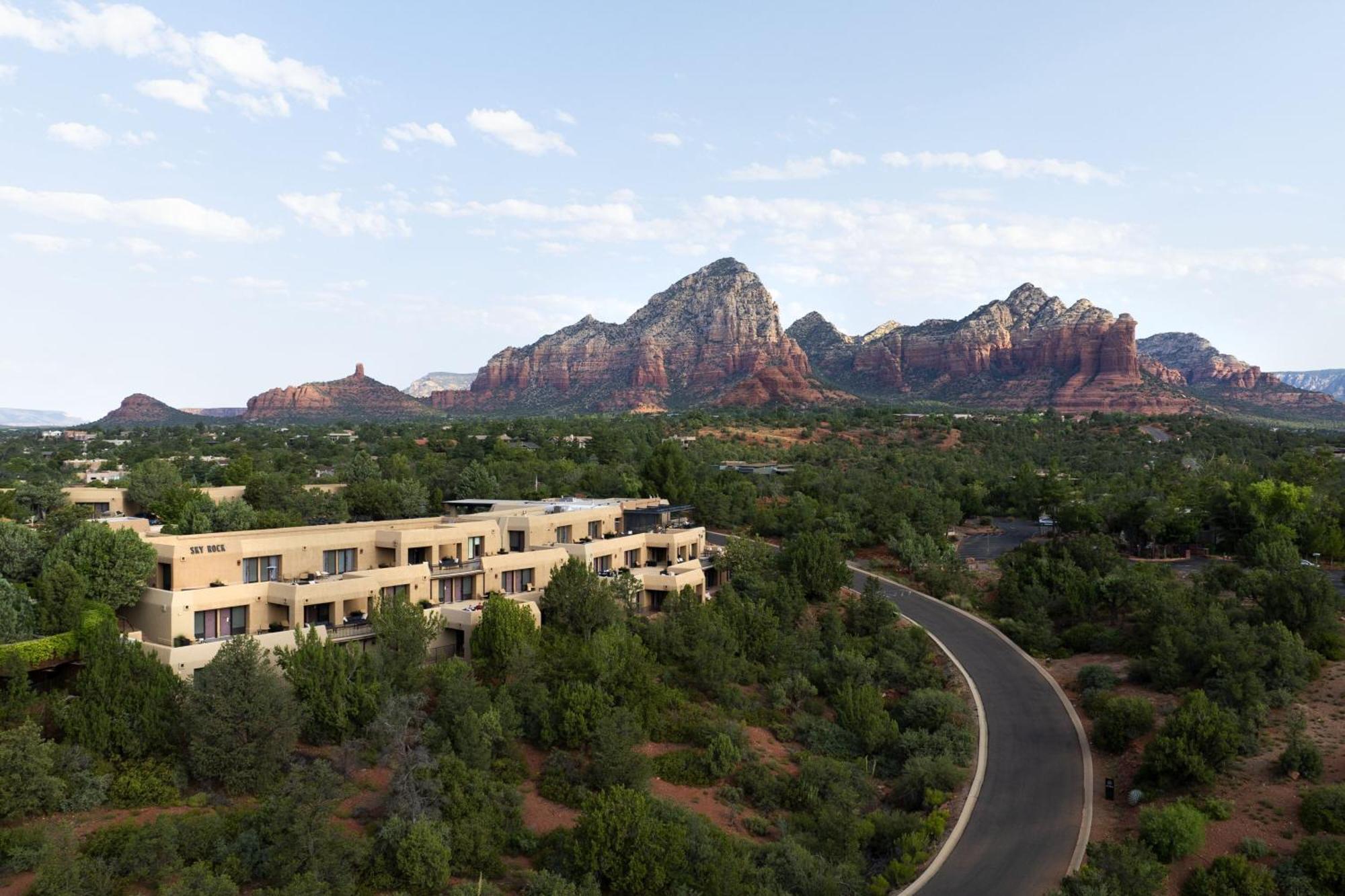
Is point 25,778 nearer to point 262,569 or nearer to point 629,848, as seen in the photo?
point 262,569

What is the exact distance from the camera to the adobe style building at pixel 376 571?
31453 millimetres

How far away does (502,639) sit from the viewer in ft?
109

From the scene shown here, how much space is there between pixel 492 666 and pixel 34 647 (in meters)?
15.0

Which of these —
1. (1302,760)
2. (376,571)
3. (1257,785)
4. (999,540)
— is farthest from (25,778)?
(999,540)

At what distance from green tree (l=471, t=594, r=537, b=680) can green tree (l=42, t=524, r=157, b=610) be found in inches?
492

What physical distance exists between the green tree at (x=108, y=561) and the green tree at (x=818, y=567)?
32.6 m

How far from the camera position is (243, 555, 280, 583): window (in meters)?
35.1

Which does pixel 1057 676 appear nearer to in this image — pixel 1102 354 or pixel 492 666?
pixel 492 666

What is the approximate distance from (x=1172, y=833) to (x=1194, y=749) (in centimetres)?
531

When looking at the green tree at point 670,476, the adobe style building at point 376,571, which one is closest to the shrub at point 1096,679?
the adobe style building at point 376,571

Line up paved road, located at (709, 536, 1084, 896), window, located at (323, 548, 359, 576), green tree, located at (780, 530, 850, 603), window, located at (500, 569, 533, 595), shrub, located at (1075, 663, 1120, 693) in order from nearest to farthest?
paved road, located at (709, 536, 1084, 896) < window, located at (323, 548, 359, 576) < shrub, located at (1075, 663, 1120, 693) < window, located at (500, 569, 533, 595) < green tree, located at (780, 530, 850, 603)

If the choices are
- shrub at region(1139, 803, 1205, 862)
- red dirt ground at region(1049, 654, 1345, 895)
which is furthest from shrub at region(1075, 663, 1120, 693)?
shrub at region(1139, 803, 1205, 862)

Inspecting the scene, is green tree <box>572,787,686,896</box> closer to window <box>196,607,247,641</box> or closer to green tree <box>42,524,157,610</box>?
window <box>196,607,247,641</box>

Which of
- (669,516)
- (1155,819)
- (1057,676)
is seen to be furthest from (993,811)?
(669,516)
